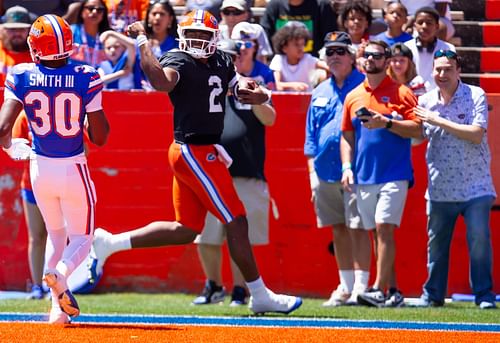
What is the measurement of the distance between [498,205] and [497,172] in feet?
0.97

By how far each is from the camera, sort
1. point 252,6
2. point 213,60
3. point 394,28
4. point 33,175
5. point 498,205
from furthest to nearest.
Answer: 1. point 252,6
2. point 394,28
3. point 498,205
4. point 213,60
5. point 33,175

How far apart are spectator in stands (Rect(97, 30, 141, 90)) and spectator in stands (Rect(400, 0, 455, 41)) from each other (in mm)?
2821

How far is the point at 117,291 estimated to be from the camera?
34.6 feet

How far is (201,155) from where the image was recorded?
805cm

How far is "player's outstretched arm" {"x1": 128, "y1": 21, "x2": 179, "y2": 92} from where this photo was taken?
291 inches

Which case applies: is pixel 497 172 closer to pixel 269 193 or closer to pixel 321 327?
pixel 269 193

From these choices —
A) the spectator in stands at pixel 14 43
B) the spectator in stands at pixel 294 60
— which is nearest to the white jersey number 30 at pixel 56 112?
the spectator in stands at pixel 14 43

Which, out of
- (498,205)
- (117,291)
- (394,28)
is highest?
(394,28)

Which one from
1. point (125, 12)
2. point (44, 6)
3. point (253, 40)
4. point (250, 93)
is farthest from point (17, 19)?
point (250, 93)

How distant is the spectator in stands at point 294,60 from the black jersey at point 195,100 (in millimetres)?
2797

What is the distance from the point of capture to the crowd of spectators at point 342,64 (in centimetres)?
925

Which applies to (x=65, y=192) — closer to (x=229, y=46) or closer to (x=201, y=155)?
(x=201, y=155)

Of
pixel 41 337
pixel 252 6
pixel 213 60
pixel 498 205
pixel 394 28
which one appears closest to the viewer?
pixel 41 337

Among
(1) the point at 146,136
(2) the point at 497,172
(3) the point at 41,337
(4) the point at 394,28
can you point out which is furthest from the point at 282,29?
(3) the point at 41,337
